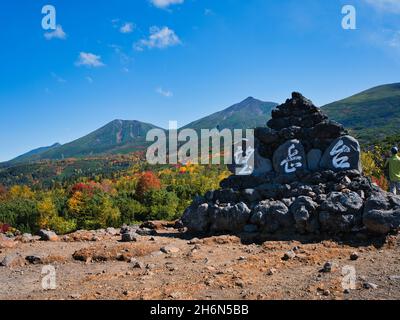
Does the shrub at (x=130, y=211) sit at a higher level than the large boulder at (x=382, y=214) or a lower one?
lower

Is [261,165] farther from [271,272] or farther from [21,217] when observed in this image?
[21,217]

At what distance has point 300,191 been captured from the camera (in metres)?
16.0

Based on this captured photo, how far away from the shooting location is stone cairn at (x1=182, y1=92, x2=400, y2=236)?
13844mm

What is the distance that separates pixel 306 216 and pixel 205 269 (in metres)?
4.93

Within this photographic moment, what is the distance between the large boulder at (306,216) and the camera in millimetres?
14180

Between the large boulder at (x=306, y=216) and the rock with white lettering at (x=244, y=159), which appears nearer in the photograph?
the large boulder at (x=306, y=216)

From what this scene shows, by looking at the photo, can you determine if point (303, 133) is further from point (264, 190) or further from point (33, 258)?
point (33, 258)

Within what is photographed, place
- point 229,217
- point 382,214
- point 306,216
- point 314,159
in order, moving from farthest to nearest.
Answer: point 314,159
point 229,217
point 306,216
point 382,214

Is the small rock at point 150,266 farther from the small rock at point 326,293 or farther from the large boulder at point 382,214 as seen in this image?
the large boulder at point 382,214

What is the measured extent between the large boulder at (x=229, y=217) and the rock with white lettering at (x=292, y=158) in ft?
9.87

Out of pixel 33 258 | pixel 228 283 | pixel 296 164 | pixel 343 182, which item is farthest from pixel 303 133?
pixel 33 258

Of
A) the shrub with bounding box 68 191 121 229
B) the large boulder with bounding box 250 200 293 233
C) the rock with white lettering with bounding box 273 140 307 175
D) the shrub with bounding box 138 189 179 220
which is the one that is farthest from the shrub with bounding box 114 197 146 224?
the large boulder with bounding box 250 200 293 233

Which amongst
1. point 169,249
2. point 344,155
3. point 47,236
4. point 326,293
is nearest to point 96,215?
point 47,236

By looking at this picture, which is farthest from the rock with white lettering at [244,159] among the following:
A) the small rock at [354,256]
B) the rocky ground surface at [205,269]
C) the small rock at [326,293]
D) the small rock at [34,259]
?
the small rock at [326,293]
